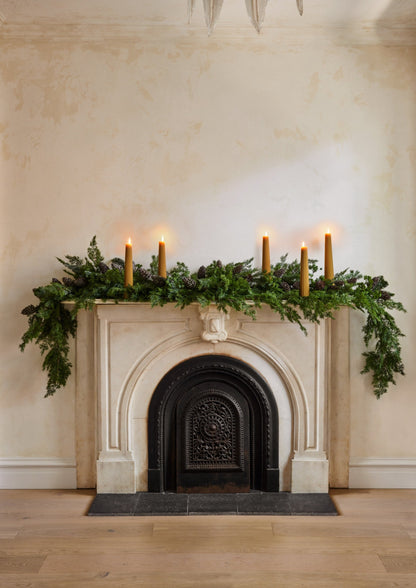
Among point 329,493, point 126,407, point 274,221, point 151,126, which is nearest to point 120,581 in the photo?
point 126,407

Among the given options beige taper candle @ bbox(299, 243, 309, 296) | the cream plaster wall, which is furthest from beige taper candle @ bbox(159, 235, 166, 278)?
beige taper candle @ bbox(299, 243, 309, 296)

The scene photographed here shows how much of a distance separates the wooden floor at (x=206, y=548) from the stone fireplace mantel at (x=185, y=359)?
291mm

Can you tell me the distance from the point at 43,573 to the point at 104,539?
0.37 meters

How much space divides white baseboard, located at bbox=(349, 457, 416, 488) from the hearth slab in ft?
0.95

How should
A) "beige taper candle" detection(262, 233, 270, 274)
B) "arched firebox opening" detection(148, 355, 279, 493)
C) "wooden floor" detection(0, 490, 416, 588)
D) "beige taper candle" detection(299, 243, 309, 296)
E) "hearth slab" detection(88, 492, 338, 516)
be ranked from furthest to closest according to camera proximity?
"arched firebox opening" detection(148, 355, 279, 493)
"beige taper candle" detection(262, 233, 270, 274)
"hearth slab" detection(88, 492, 338, 516)
"beige taper candle" detection(299, 243, 309, 296)
"wooden floor" detection(0, 490, 416, 588)

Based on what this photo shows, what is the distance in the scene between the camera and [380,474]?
10.7ft

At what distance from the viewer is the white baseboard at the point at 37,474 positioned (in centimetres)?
323

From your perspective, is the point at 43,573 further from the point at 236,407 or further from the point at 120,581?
the point at 236,407

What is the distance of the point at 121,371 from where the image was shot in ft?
10.2

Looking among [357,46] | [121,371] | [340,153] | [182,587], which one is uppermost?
[357,46]

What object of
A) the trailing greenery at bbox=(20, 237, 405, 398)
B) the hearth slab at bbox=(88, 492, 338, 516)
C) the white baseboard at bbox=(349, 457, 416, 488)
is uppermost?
the trailing greenery at bbox=(20, 237, 405, 398)

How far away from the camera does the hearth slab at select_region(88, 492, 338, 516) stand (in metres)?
2.87

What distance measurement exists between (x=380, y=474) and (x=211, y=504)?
3.64 ft

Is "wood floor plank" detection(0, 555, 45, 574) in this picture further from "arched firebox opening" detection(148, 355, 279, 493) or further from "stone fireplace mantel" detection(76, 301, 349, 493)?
"arched firebox opening" detection(148, 355, 279, 493)
